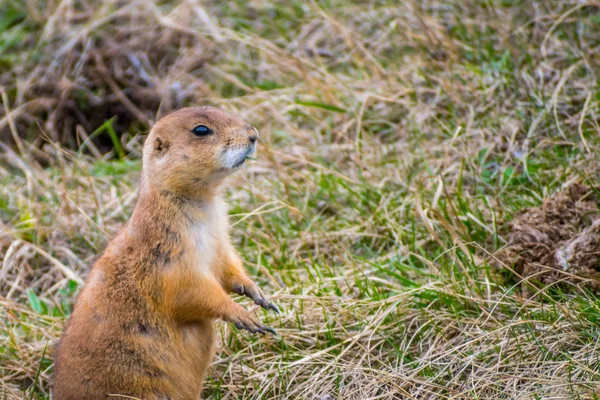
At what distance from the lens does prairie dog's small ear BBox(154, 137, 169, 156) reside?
3.84 metres

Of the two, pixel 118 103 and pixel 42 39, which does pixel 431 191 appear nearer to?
pixel 118 103

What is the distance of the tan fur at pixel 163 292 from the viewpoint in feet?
12.0

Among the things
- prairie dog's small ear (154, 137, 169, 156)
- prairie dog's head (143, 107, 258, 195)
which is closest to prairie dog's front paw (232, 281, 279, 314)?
prairie dog's head (143, 107, 258, 195)

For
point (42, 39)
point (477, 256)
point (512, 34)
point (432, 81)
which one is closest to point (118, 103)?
point (42, 39)

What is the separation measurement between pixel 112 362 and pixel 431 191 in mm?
2107

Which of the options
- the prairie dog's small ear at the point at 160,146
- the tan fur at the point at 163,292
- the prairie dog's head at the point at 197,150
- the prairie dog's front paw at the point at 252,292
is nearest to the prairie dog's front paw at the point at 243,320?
the tan fur at the point at 163,292

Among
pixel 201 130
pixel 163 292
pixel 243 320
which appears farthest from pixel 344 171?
pixel 163 292

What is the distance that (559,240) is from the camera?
13.6ft

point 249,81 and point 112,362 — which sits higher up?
point 112,362

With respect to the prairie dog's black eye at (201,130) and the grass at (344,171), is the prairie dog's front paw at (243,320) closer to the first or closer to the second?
the grass at (344,171)

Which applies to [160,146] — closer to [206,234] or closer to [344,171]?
[206,234]

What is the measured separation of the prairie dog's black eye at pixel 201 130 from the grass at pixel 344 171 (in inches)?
37.5

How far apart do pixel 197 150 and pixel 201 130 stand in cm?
10

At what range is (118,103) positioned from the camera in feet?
23.9
